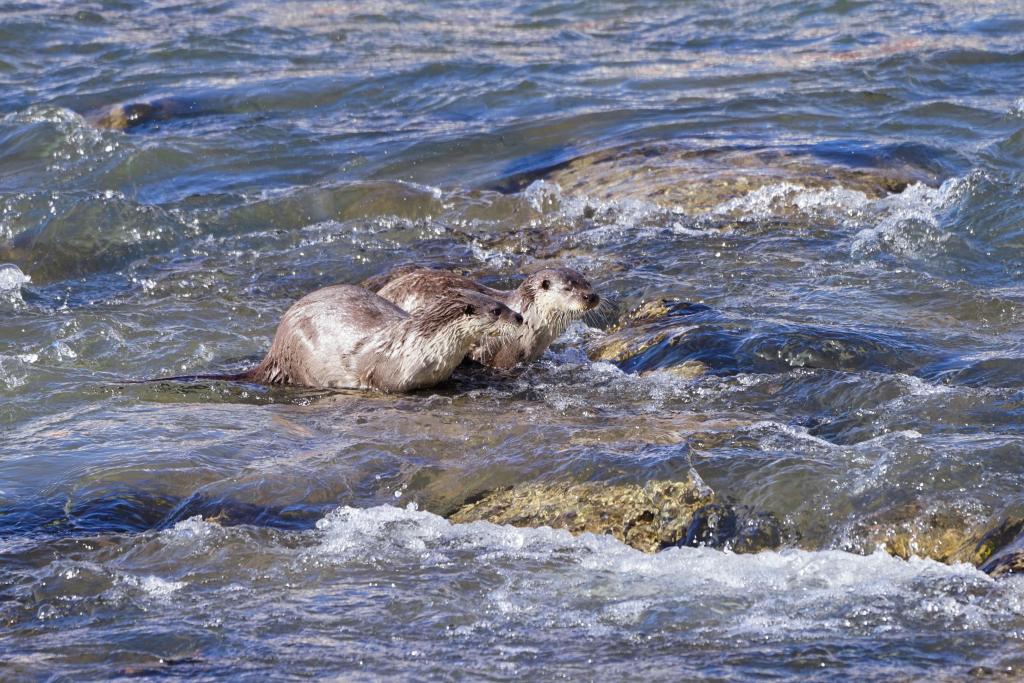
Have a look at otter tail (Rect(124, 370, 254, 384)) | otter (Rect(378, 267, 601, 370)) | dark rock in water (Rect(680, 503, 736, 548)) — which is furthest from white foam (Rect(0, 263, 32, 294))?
dark rock in water (Rect(680, 503, 736, 548))

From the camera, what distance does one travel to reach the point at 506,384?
6031 mm

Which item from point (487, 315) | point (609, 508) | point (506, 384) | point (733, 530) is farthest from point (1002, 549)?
point (487, 315)

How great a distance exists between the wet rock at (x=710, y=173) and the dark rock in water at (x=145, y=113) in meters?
3.96

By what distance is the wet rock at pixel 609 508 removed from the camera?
4172 mm

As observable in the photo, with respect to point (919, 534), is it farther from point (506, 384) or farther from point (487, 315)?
point (487, 315)

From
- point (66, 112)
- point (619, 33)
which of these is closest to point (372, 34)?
point (619, 33)

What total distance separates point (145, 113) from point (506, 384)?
720 cm

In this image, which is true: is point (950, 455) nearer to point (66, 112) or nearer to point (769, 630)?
point (769, 630)

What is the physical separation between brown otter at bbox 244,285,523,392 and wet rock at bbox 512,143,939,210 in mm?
2803

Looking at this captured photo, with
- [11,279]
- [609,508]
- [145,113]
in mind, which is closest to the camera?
[609,508]

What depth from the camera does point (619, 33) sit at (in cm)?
1572

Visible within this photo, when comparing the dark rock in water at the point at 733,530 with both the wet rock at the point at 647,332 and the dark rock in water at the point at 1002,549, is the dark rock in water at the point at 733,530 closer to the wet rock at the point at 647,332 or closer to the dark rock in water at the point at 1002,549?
the dark rock in water at the point at 1002,549

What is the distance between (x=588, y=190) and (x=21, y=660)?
6248mm

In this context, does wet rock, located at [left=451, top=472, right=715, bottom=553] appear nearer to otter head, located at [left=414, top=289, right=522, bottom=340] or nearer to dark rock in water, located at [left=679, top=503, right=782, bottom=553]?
dark rock in water, located at [left=679, top=503, right=782, bottom=553]
